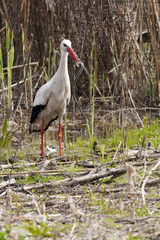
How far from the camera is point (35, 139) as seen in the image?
22.6 feet

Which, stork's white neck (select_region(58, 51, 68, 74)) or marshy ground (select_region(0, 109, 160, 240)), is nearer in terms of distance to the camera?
marshy ground (select_region(0, 109, 160, 240))

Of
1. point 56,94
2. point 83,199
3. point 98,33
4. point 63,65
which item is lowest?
point 83,199

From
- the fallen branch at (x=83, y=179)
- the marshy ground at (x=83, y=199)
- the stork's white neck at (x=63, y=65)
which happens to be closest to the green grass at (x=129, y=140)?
the marshy ground at (x=83, y=199)

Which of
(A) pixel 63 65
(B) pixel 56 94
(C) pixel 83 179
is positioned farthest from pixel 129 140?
(C) pixel 83 179

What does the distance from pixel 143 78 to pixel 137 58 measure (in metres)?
0.45

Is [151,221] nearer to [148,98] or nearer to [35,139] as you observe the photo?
[35,139]

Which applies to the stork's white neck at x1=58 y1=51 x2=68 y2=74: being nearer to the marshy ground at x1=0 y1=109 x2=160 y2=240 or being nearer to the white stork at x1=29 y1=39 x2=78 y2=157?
the white stork at x1=29 y1=39 x2=78 y2=157

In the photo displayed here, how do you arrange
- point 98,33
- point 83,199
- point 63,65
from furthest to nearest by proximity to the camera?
point 98,33
point 63,65
point 83,199

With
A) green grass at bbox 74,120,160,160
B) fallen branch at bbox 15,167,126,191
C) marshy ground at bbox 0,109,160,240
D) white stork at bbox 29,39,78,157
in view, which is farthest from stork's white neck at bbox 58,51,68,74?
fallen branch at bbox 15,167,126,191

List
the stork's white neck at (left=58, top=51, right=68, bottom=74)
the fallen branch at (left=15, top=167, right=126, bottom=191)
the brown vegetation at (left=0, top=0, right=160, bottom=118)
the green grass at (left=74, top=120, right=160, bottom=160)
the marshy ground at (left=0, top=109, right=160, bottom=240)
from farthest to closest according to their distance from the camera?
the brown vegetation at (left=0, top=0, right=160, bottom=118) < the stork's white neck at (left=58, top=51, right=68, bottom=74) < the green grass at (left=74, top=120, right=160, bottom=160) < the fallen branch at (left=15, top=167, right=126, bottom=191) < the marshy ground at (left=0, top=109, right=160, bottom=240)

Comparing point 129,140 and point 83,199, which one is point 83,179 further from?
point 129,140

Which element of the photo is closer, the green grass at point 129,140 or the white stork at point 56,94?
the green grass at point 129,140

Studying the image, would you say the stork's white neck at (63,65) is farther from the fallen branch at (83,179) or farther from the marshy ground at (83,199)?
the fallen branch at (83,179)

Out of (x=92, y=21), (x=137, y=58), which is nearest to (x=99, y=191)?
(x=137, y=58)
